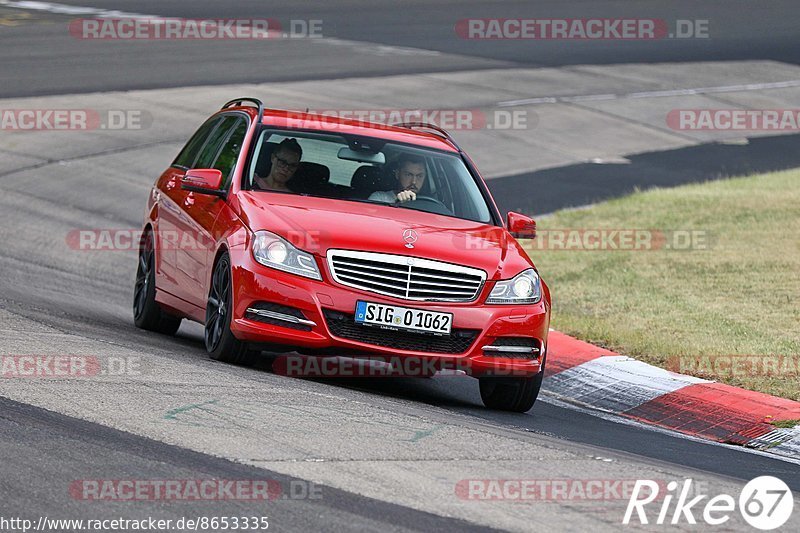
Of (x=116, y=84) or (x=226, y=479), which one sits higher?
(x=116, y=84)

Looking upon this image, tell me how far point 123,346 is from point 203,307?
0.71m

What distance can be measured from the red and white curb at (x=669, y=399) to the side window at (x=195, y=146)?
305 cm

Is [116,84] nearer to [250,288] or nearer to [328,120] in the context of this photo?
[328,120]

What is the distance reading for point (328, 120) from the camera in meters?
10.5

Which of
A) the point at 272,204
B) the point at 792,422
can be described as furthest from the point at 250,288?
the point at 792,422

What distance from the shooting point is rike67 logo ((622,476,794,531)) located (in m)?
6.13

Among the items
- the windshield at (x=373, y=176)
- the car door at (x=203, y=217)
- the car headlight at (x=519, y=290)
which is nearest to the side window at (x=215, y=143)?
the car door at (x=203, y=217)

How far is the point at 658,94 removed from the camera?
27.7 meters

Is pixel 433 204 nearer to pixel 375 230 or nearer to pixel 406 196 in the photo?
pixel 406 196

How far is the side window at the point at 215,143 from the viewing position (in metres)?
10.6

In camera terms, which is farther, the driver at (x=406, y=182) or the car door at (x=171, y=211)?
the car door at (x=171, y=211)

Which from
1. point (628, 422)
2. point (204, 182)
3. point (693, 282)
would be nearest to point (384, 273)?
point (204, 182)

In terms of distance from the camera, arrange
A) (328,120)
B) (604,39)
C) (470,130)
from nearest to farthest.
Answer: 1. (328,120)
2. (470,130)
3. (604,39)

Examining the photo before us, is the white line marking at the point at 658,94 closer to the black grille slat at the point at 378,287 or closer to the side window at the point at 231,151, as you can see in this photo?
the side window at the point at 231,151
